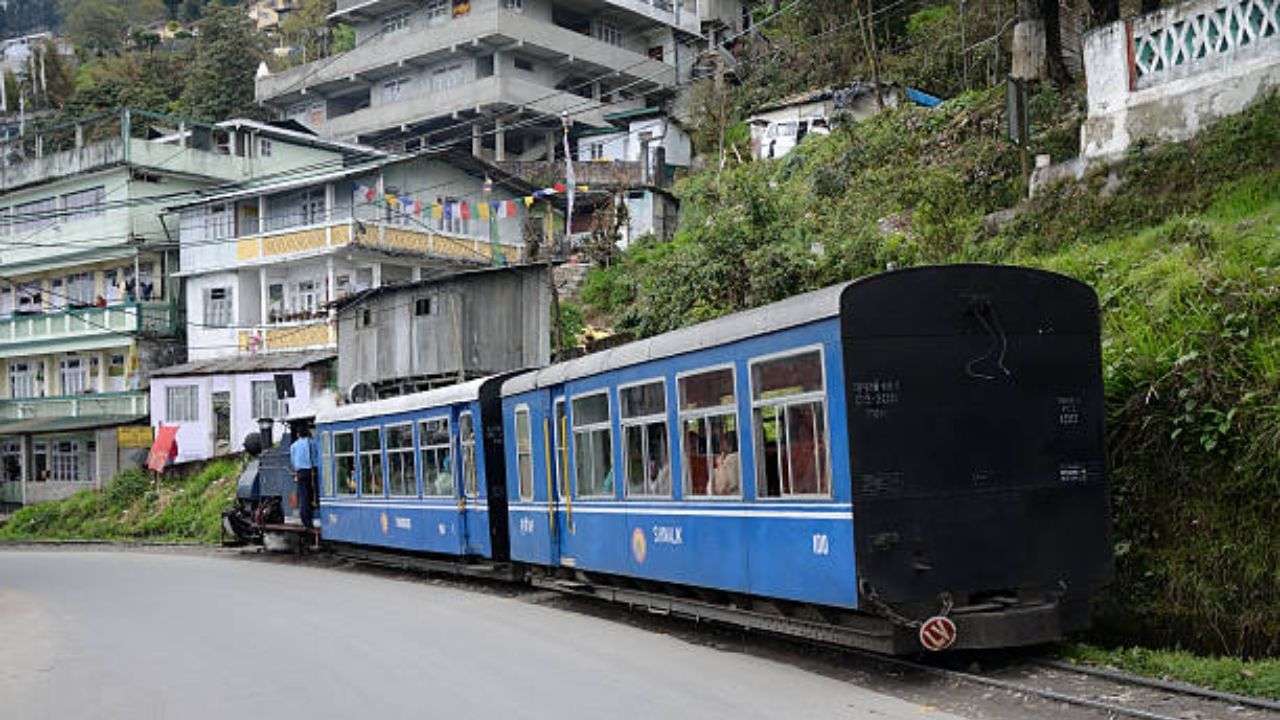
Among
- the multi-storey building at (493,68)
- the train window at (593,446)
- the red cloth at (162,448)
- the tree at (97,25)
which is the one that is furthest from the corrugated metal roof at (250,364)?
the tree at (97,25)

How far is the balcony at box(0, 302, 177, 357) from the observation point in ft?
138

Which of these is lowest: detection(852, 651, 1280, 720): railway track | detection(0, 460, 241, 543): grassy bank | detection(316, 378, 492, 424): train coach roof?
detection(852, 651, 1280, 720): railway track

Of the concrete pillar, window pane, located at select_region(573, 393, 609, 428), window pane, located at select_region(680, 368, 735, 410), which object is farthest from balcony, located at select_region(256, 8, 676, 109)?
window pane, located at select_region(680, 368, 735, 410)

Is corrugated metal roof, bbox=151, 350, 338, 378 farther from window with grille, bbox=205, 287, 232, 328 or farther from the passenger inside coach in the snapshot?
the passenger inside coach

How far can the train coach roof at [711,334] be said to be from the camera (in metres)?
8.98

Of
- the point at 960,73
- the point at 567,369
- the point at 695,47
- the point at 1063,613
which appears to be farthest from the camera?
the point at 695,47

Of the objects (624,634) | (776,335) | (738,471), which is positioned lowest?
(624,634)

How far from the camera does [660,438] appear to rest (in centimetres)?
1143

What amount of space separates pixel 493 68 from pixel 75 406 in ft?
68.3

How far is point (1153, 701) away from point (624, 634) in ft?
18.2

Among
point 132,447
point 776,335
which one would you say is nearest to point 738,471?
point 776,335

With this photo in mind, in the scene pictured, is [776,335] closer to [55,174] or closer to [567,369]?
[567,369]

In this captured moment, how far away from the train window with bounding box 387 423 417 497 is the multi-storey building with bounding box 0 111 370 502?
80.3ft

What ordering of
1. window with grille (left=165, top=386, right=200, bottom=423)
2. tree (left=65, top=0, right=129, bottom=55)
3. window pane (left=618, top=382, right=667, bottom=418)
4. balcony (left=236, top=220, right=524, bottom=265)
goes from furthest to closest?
tree (left=65, top=0, right=129, bottom=55), window with grille (left=165, top=386, right=200, bottom=423), balcony (left=236, top=220, right=524, bottom=265), window pane (left=618, top=382, right=667, bottom=418)
